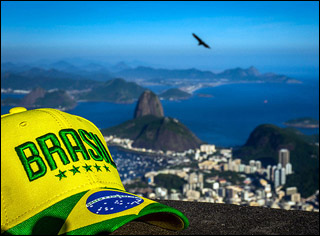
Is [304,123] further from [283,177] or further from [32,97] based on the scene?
[32,97]

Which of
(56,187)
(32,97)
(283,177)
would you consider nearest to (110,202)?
(56,187)

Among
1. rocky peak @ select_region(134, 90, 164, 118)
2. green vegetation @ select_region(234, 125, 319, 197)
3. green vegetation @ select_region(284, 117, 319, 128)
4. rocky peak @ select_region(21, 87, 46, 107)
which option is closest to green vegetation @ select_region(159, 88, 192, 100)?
rocky peak @ select_region(134, 90, 164, 118)

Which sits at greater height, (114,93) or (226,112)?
(114,93)

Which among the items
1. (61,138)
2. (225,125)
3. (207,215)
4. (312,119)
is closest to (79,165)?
(61,138)

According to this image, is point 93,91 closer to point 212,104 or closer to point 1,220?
point 212,104

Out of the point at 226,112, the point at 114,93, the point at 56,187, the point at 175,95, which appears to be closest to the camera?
the point at 56,187

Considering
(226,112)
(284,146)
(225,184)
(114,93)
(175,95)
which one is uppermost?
(175,95)
